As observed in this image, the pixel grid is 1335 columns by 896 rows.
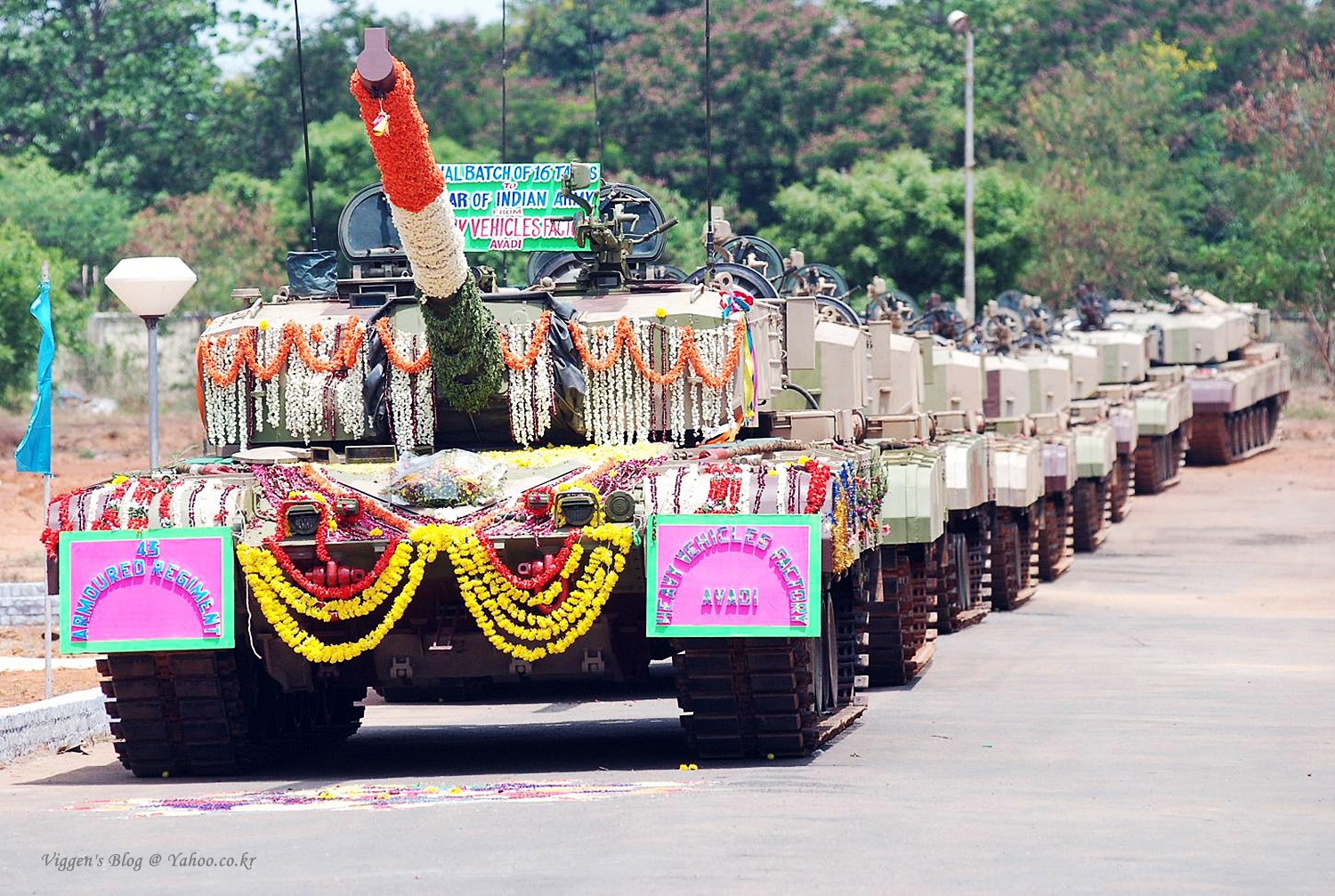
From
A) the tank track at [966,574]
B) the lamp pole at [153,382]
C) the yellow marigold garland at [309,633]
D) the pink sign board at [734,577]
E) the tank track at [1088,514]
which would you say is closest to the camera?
the pink sign board at [734,577]

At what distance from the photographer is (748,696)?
12125mm

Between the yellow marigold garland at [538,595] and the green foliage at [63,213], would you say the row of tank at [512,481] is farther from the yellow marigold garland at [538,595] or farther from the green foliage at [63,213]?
the green foliage at [63,213]

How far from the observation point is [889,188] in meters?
47.4

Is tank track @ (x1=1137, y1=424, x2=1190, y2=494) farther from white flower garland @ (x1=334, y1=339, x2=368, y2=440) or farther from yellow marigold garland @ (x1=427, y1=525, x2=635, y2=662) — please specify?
yellow marigold garland @ (x1=427, y1=525, x2=635, y2=662)

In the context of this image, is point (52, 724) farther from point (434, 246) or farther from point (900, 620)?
point (900, 620)

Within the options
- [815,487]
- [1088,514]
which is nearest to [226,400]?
[815,487]

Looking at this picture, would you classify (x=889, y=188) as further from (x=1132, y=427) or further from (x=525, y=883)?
(x=525, y=883)

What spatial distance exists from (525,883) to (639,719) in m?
7.00

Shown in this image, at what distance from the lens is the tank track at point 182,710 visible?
12.2m

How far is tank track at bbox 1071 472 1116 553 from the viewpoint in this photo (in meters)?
29.0

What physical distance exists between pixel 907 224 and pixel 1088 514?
19075 mm

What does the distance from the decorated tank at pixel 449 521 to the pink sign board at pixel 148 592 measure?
0.01 meters

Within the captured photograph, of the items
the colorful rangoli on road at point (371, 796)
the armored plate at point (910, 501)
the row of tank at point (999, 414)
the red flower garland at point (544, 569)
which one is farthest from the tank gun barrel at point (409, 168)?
the armored plate at point (910, 501)

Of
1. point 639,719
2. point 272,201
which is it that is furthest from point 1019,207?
point 639,719
